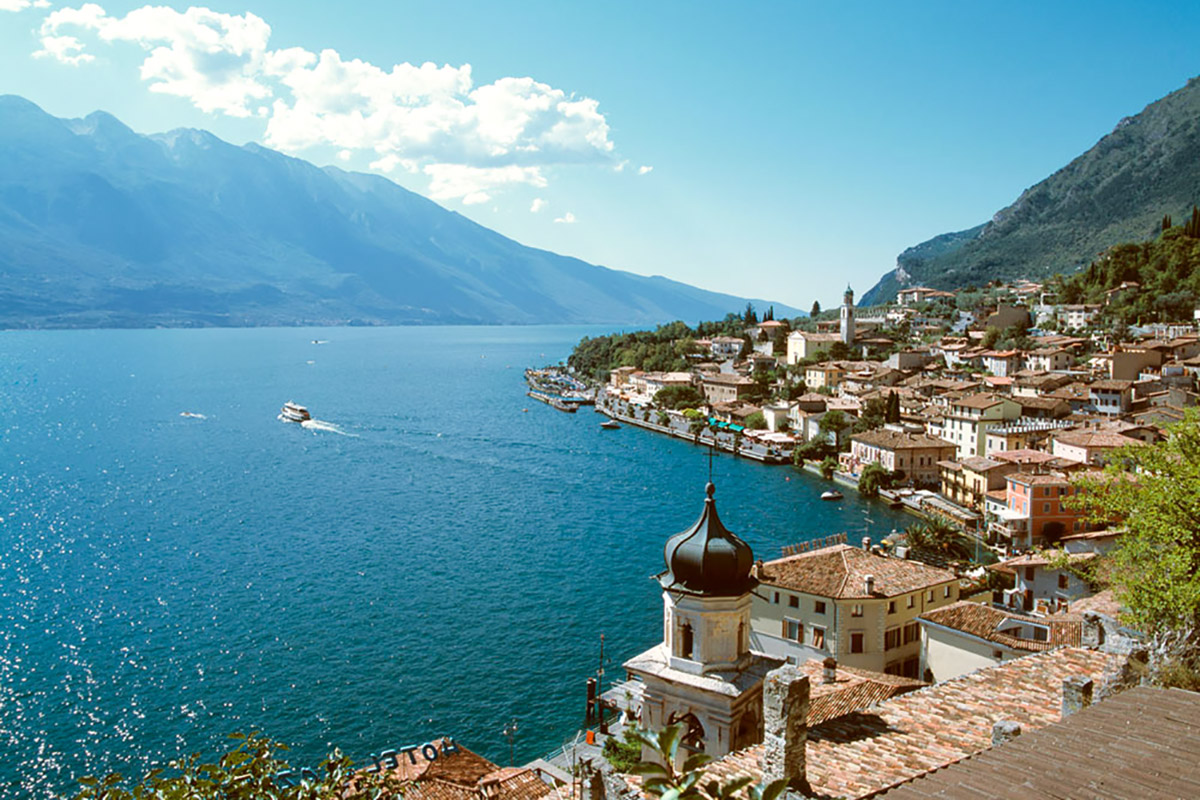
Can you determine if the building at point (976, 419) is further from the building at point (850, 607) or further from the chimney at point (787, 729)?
the chimney at point (787, 729)

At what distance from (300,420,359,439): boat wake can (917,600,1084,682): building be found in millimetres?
72763

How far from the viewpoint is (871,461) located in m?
65.8

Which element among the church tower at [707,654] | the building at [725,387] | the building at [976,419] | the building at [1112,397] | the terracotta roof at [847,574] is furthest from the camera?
the building at [725,387]

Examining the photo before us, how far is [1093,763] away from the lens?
641cm

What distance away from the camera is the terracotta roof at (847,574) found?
26234 millimetres

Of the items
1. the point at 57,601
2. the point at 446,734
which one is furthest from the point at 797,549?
the point at 57,601

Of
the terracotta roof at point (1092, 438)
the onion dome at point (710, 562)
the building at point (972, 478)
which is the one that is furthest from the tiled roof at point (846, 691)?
the terracotta roof at point (1092, 438)

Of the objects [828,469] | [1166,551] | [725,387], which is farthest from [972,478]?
[1166,551]

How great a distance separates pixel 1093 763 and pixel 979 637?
1706 cm

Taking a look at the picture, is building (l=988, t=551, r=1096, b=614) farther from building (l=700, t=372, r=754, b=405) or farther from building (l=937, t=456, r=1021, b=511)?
building (l=700, t=372, r=754, b=405)

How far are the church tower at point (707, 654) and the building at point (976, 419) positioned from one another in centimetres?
5736

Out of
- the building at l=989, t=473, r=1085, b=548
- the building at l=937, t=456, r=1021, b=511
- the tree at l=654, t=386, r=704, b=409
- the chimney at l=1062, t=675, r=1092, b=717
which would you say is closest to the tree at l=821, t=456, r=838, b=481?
the building at l=937, t=456, r=1021, b=511

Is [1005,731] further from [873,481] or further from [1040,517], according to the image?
[873,481]

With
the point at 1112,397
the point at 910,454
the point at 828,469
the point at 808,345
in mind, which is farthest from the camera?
the point at 808,345
